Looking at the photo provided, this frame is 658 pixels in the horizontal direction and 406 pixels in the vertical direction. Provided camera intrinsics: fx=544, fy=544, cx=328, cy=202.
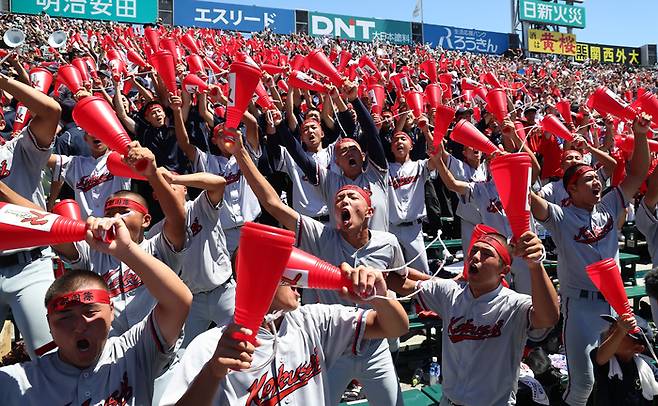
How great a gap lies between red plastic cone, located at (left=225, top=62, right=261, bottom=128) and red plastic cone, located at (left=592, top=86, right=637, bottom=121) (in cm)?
312

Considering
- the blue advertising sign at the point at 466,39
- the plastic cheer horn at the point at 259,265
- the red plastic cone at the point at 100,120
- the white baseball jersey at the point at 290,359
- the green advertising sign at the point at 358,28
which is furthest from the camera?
the blue advertising sign at the point at 466,39

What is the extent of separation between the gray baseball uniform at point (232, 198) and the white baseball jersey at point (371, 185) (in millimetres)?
751

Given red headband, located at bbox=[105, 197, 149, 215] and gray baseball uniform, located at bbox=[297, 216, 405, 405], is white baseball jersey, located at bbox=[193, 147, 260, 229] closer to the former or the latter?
gray baseball uniform, located at bbox=[297, 216, 405, 405]

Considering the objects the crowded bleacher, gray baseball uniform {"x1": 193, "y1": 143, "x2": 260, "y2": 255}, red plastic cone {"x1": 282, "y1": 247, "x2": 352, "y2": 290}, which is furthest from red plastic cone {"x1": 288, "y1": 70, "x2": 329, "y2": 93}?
red plastic cone {"x1": 282, "y1": 247, "x2": 352, "y2": 290}

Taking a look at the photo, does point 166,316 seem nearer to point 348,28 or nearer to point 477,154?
point 477,154

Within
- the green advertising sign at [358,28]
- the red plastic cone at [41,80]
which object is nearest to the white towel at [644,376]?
the red plastic cone at [41,80]

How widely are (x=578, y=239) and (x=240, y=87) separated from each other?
2562 mm

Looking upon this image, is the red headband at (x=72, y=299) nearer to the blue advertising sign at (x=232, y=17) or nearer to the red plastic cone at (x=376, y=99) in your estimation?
the red plastic cone at (x=376, y=99)

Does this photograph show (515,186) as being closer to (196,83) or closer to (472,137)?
(472,137)

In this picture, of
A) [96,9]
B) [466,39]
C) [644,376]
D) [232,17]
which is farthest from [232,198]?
[466,39]

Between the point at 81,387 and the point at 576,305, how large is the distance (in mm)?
3160

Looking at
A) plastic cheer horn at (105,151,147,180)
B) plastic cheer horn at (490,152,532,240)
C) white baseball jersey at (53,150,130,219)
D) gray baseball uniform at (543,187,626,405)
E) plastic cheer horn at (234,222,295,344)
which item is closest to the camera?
plastic cheer horn at (234,222,295,344)

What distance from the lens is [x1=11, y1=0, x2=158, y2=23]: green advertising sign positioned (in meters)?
23.5

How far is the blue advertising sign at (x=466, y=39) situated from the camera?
36.2m
